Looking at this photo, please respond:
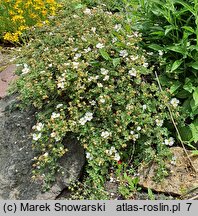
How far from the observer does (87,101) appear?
11.7 ft

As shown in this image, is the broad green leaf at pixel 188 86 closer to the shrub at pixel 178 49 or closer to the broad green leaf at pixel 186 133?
the shrub at pixel 178 49

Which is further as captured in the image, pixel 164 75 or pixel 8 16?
pixel 8 16

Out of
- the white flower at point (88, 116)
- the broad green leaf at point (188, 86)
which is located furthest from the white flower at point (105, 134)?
the broad green leaf at point (188, 86)

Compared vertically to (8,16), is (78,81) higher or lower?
higher

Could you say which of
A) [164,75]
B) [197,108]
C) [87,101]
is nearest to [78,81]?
[87,101]

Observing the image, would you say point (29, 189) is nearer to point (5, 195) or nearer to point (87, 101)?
point (5, 195)

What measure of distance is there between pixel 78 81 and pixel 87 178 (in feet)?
2.53

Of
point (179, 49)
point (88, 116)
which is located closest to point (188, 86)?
point (179, 49)

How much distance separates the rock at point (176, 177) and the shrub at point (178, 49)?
0.18 meters

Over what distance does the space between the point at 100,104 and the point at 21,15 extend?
2.31m

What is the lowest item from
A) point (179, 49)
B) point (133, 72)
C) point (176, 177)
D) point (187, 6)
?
point (176, 177)

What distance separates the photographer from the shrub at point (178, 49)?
11.2ft

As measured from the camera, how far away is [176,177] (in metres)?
3.38

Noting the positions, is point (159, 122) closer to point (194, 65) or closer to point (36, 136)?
point (194, 65)
